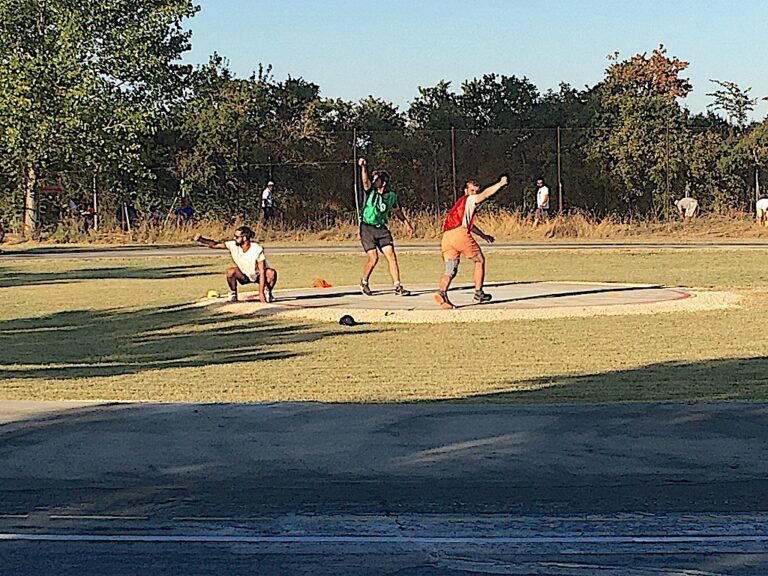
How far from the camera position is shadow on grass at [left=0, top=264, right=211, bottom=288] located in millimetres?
26803

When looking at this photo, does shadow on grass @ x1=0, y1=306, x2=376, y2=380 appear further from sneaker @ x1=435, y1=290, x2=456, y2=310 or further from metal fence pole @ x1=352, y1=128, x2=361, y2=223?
metal fence pole @ x1=352, y1=128, x2=361, y2=223

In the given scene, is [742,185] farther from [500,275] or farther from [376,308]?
[376,308]

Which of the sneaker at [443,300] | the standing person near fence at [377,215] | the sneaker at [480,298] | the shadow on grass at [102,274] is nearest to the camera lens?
the sneaker at [443,300]

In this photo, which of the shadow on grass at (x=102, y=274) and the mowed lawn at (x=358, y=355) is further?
the shadow on grass at (x=102, y=274)

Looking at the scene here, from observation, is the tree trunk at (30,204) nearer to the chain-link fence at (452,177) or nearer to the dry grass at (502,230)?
the chain-link fence at (452,177)

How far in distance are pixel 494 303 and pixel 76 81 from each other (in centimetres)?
2813

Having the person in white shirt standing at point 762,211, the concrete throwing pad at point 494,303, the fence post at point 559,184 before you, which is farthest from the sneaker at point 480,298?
the fence post at point 559,184

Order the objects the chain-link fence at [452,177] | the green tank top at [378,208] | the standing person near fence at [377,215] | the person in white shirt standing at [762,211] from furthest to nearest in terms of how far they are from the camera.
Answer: the chain-link fence at [452,177] → the person in white shirt standing at [762,211] → the green tank top at [378,208] → the standing person near fence at [377,215]

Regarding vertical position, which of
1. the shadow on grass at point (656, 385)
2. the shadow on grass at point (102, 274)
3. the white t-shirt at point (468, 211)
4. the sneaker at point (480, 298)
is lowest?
the shadow on grass at point (656, 385)

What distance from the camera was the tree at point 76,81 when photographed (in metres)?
42.6

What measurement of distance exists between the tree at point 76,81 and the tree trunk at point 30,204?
0.03m

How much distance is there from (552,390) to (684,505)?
4.24 meters

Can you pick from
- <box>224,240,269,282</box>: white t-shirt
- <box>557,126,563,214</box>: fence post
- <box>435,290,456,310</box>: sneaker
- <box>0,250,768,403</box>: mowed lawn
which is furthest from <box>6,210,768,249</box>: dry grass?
<box>435,290,456,310</box>: sneaker

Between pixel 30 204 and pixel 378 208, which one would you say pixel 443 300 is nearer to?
pixel 378 208
